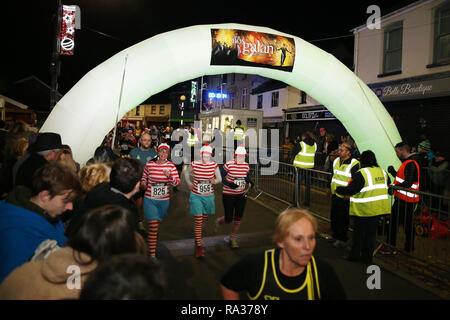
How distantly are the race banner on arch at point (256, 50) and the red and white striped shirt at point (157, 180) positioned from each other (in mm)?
3006

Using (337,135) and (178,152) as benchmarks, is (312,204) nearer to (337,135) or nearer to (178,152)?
(178,152)

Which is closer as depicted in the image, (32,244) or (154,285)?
(154,285)

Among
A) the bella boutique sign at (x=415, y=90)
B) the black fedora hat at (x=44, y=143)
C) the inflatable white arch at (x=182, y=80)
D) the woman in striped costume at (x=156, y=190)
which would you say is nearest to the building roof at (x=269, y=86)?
the bella boutique sign at (x=415, y=90)

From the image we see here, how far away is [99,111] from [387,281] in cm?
574

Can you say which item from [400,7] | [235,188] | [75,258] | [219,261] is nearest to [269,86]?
[400,7]

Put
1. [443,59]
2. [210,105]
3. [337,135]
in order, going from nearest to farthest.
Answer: [443,59] < [337,135] < [210,105]

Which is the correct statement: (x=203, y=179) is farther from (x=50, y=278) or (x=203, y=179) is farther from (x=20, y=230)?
(x=50, y=278)

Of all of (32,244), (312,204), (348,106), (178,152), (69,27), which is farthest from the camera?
(178,152)

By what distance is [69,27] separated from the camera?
38.7 feet

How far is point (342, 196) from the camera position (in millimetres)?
5395

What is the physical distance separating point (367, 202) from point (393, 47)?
11731mm

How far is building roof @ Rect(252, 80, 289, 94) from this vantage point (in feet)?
81.4

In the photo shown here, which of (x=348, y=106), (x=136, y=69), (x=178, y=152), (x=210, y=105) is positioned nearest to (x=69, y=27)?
(x=178, y=152)
